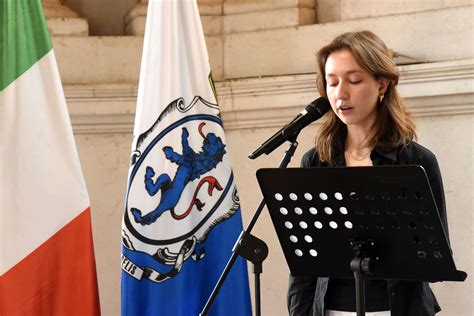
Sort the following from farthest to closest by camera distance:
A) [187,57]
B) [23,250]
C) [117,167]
A: [117,167] < [187,57] < [23,250]

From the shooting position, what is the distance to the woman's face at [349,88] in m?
2.82

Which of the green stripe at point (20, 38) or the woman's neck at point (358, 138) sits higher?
the green stripe at point (20, 38)

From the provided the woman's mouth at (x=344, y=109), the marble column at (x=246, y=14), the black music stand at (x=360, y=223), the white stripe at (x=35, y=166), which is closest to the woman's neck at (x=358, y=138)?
the woman's mouth at (x=344, y=109)

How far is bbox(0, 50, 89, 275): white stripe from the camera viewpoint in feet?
12.1

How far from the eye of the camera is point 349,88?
2.82m

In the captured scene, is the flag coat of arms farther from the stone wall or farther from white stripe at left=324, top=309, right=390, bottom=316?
white stripe at left=324, top=309, right=390, bottom=316

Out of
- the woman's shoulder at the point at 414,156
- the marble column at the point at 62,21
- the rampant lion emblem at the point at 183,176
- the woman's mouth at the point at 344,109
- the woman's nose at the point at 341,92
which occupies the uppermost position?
the marble column at the point at 62,21

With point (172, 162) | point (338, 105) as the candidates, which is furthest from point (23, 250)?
point (338, 105)

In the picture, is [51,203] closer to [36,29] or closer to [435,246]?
[36,29]

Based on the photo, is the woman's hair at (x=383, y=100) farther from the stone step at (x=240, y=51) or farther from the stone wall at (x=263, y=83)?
the stone step at (x=240, y=51)

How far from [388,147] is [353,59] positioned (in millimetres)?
282

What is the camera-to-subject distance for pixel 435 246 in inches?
96.2

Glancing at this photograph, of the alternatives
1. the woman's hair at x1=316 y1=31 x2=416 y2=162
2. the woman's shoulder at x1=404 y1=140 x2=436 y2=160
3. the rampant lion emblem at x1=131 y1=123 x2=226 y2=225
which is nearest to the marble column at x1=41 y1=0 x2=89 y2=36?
the rampant lion emblem at x1=131 y1=123 x2=226 y2=225

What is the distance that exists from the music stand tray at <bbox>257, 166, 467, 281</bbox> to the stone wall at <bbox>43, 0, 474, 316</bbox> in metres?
1.70
